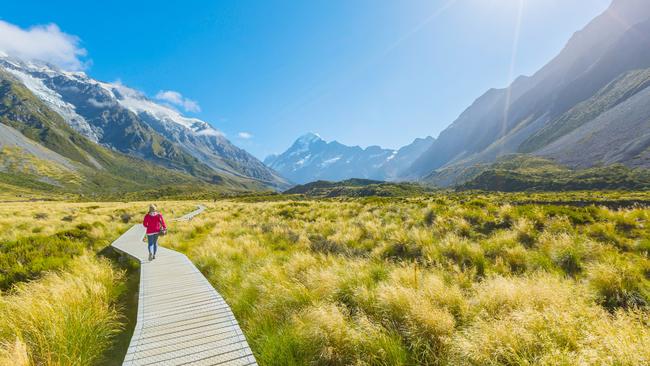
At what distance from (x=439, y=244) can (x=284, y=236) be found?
7.64 m

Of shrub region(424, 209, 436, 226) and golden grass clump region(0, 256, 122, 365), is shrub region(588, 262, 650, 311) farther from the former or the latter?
golden grass clump region(0, 256, 122, 365)

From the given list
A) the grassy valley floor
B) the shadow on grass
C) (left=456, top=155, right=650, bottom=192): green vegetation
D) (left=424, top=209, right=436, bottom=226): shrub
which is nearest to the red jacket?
the shadow on grass

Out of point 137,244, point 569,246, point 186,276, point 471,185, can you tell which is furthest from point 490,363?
point 471,185

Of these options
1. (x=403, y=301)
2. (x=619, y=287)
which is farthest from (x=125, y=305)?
(x=619, y=287)

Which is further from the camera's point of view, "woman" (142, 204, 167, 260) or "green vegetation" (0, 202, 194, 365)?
"woman" (142, 204, 167, 260)

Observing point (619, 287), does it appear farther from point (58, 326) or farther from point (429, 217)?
point (58, 326)

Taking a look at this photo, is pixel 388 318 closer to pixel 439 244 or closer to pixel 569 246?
pixel 439 244

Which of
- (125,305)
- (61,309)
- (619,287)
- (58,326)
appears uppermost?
(61,309)

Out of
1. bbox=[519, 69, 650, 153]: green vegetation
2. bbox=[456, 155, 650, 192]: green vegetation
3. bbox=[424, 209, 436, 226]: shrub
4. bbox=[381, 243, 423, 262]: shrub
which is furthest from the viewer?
bbox=[519, 69, 650, 153]: green vegetation

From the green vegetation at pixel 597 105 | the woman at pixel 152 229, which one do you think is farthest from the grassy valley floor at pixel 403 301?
the green vegetation at pixel 597 105

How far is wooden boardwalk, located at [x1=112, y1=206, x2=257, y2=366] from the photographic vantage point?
16.5 feet

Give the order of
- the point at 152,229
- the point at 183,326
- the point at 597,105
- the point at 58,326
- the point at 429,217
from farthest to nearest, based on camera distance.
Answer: the point at 597,105 → the point at 429,217 → the point at 152,229 → the point at 183,326 → the point at 58,326

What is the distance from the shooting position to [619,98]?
14300cm

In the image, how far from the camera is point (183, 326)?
6.14 m
